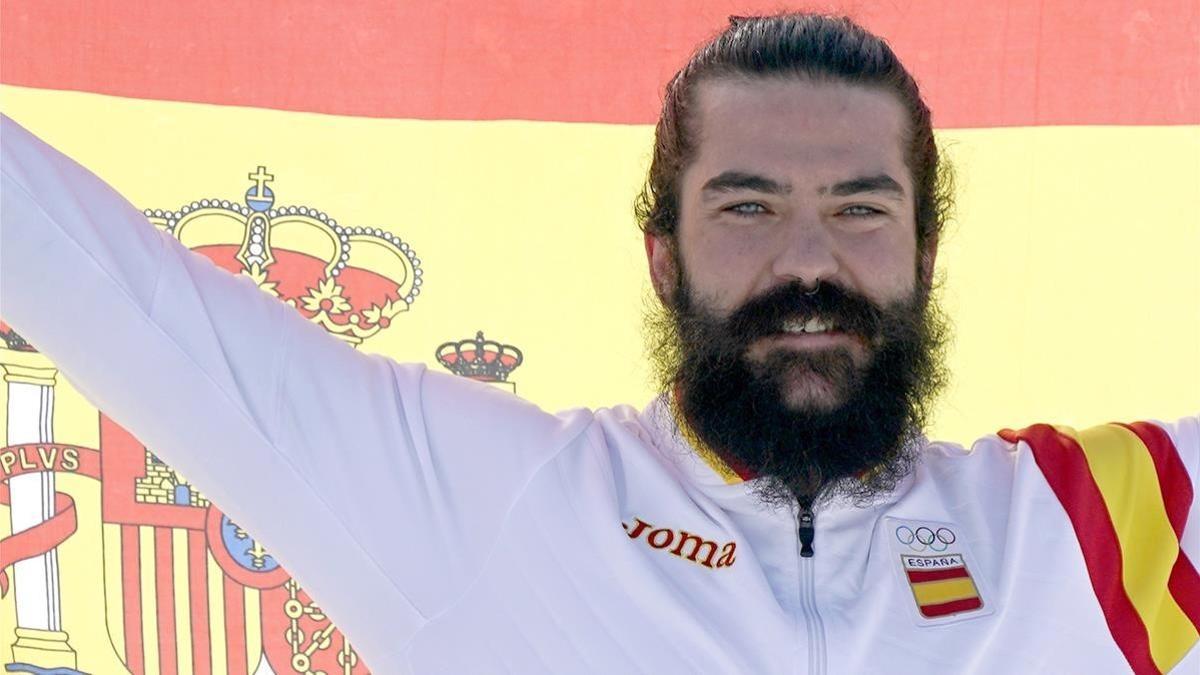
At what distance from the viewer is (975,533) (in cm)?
191

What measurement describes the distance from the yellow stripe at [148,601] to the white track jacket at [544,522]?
85 cm

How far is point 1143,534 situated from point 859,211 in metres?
0.63

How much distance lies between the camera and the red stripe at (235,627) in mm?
2527

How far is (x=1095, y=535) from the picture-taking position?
188 centimetres

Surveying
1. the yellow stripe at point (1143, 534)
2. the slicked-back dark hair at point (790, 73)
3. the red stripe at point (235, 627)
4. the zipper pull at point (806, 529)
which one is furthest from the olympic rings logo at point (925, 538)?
the red stripe at point (235, 627)

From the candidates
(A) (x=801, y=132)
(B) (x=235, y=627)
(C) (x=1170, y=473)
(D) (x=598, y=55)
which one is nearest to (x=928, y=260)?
(A) (x=801, y=132)

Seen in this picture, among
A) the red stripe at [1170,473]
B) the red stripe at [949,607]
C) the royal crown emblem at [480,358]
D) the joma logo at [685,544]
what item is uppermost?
the royal crown emblem at [480,358]

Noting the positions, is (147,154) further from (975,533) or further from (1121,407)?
(1121,407)

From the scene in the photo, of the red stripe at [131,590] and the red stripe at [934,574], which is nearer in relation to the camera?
the red stripe at [934,574]

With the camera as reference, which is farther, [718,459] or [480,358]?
[480,358]

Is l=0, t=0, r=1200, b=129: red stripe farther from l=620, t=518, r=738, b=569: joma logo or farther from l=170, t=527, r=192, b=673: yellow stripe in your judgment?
l=620, t=518, r=738, b=569: joma logo

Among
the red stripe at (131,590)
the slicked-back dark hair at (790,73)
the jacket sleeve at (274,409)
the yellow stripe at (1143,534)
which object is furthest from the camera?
the red stripe at (131,590)

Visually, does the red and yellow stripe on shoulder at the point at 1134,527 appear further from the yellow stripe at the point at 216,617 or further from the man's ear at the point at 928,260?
the yellow stripe at the point at 216,617

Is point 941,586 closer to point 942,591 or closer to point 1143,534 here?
point 942,591
